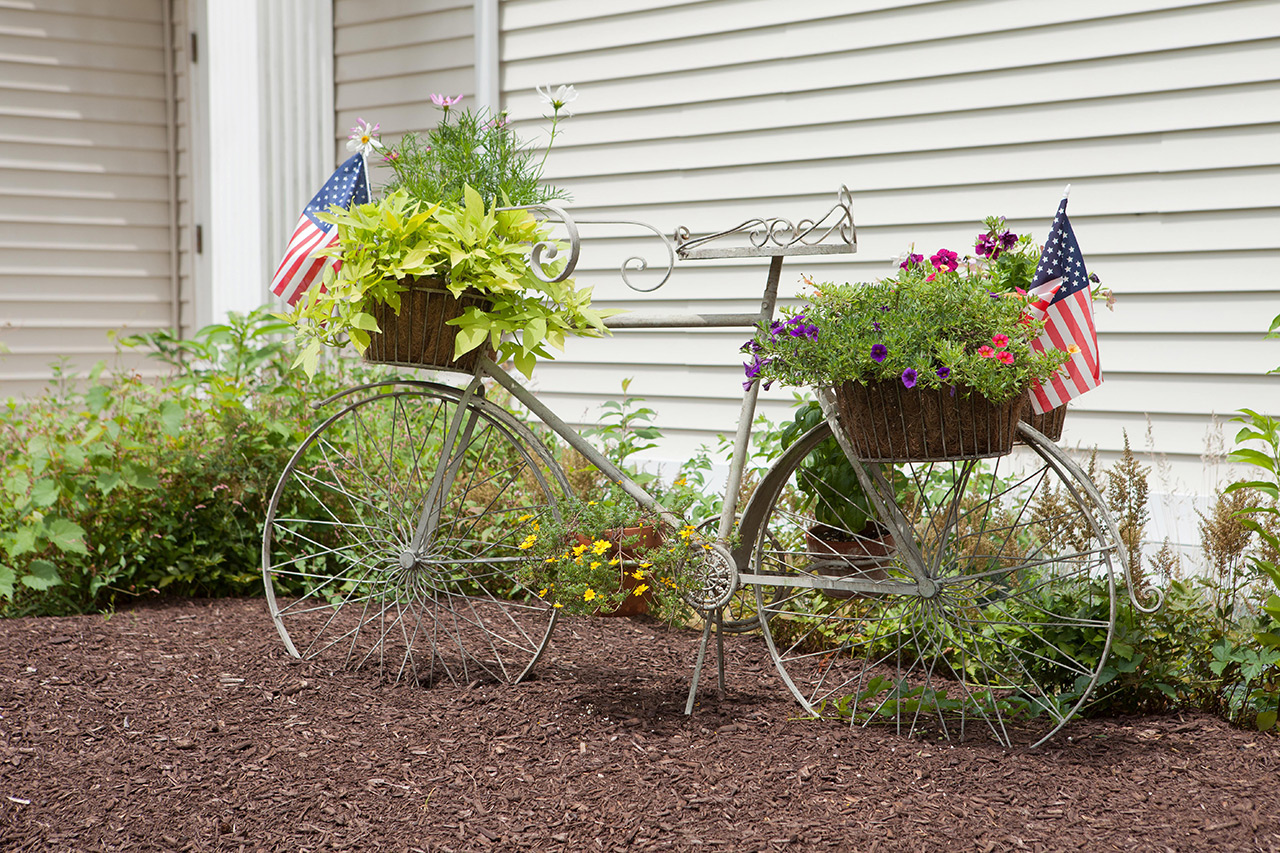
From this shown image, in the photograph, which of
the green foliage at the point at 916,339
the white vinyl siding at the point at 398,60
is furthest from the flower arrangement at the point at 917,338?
the white vinyl siding at the point at 398,60

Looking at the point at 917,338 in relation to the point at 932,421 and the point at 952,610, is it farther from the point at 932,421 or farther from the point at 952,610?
the point at 952,610

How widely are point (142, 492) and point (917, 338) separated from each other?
3.16 m

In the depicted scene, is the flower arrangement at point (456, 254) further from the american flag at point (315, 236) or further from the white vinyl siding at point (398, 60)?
A: the white vinyl siding at point (398, 60)

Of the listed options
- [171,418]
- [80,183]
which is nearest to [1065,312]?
[171,418]

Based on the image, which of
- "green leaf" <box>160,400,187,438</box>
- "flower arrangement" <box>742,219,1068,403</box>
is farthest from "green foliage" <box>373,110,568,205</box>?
"green leaf" <box>160,400,187,438</box>

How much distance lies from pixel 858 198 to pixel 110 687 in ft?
10.9

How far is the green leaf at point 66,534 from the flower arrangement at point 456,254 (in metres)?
1.48

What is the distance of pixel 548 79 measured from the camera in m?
5.11

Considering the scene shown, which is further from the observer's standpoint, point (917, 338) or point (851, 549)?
point (851, 549)

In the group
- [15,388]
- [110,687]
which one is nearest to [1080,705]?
[110,687]

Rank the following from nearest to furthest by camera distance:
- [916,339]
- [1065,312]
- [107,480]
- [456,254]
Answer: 1. [916,339]
2. [1065,312]
3. [456,254]
4. [107,480]

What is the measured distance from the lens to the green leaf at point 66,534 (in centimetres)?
372

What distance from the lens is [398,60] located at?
5.71 metres

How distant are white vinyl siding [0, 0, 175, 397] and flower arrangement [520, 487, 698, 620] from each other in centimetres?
538
